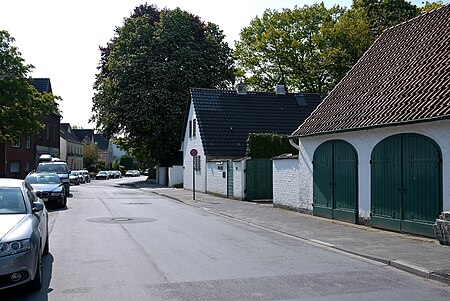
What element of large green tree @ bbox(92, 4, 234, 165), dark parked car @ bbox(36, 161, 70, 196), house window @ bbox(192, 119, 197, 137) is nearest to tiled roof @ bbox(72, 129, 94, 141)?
large green tree @ bbox(92, 4, 234, 165)

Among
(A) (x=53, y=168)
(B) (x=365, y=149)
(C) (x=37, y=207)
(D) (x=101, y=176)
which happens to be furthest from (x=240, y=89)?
(D) (x=101, y=176)

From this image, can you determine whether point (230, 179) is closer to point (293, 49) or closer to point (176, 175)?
point (176, 175)

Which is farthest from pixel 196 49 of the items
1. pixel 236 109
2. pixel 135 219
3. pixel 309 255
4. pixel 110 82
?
pixel 309 255

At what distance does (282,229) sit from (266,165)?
414 inches

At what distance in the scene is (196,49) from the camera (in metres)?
48.4

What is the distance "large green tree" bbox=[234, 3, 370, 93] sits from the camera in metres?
43.8

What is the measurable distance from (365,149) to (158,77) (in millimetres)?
32994

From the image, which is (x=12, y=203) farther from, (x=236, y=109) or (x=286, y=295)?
(x=236, y=109)

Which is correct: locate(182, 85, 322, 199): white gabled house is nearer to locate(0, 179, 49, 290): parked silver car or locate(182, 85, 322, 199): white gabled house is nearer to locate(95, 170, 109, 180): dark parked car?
locate(0, 179, 49, 290): parked silver car

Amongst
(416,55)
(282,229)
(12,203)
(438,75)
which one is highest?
(416,55)

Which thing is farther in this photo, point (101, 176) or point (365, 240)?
point (101, 176)

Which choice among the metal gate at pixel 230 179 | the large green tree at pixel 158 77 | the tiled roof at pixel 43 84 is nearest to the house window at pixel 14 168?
the large green tree at pixel 158 77

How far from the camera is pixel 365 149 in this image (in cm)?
1463

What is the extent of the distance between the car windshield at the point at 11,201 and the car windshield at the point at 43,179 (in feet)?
46.9
